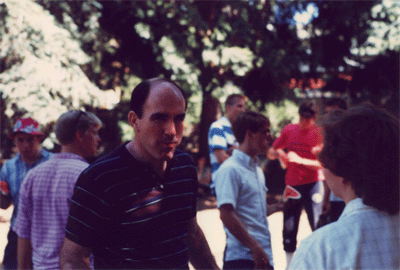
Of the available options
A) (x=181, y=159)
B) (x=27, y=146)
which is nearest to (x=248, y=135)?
(x=181, y=159)

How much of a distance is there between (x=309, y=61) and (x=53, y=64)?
6638mm

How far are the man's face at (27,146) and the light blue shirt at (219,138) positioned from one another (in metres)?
1.88

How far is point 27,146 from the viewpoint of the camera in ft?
12.3

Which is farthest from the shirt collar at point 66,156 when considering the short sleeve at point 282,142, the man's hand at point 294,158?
the short sleeve at point 282,142

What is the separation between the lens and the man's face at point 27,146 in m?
3.75

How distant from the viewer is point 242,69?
9406 mm

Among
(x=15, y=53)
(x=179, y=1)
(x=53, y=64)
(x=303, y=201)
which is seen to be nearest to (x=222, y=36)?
(x=179, y=1)

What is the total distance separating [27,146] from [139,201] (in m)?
2.45

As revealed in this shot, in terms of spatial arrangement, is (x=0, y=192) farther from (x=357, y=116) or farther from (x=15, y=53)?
(x=15, y=53)

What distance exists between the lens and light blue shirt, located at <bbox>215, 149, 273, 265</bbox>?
111 inches

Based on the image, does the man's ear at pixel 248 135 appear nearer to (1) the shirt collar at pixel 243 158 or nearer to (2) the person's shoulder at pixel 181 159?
(1) the shirt collar at pixel 243 158

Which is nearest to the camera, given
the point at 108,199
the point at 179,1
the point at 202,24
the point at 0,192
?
the point at 108,199

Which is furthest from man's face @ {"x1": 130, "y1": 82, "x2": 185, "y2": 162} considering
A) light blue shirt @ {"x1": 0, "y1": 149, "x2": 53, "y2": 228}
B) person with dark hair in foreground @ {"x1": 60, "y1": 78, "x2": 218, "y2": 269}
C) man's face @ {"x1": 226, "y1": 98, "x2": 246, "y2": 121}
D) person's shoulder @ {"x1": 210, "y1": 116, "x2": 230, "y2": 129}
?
man's face @ {"x1": 226, "y1": 98, "x2": 246, "y2": 121}

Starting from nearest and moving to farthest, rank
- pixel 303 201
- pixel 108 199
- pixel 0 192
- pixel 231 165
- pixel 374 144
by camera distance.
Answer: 1. pixel 374 144
2. pixel 108 199
3. pixel 231 165
4. pixel 0 192
5. pixel 303 201
